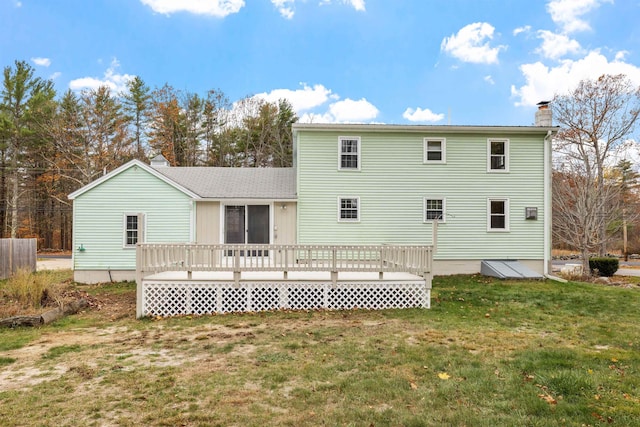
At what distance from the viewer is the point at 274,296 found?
26.1 feet

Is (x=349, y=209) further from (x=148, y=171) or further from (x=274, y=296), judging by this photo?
(x=148, y=171)

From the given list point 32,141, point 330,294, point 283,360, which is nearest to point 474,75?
point 330,294

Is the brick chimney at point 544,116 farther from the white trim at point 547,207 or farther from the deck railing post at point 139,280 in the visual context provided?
the deck railing post at point 139,280

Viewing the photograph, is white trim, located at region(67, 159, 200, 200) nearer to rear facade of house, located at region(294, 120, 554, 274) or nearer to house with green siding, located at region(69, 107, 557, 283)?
house with green siding, located at region(69, 107, 557, 283)

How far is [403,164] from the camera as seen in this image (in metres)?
12.7

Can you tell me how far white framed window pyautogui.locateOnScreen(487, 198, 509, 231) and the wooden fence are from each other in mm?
16370

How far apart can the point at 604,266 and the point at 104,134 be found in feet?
100

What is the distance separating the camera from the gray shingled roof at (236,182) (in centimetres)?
1218

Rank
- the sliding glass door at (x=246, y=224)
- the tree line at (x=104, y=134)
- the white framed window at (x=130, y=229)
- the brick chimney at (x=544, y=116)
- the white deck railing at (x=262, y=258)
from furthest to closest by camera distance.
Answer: the tree line at (x=104, y=134)
the brick chimney at (x=544, y=116)
the sliding glass door at (x=246, y=224)
the white framed window at (x=130, y=229)
the white deck railing at (x=262, y=258)

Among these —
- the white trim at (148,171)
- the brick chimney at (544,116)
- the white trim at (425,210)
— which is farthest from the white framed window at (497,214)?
the white trim at (148,171)

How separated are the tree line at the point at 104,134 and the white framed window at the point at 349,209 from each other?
45.2 feet

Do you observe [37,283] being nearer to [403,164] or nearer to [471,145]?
[403,164]

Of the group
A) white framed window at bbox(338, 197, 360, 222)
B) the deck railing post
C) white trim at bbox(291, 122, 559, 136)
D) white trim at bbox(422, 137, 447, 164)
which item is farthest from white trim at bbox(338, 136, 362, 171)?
the deck railing post

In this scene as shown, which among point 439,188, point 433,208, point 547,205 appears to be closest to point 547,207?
point 547,205
